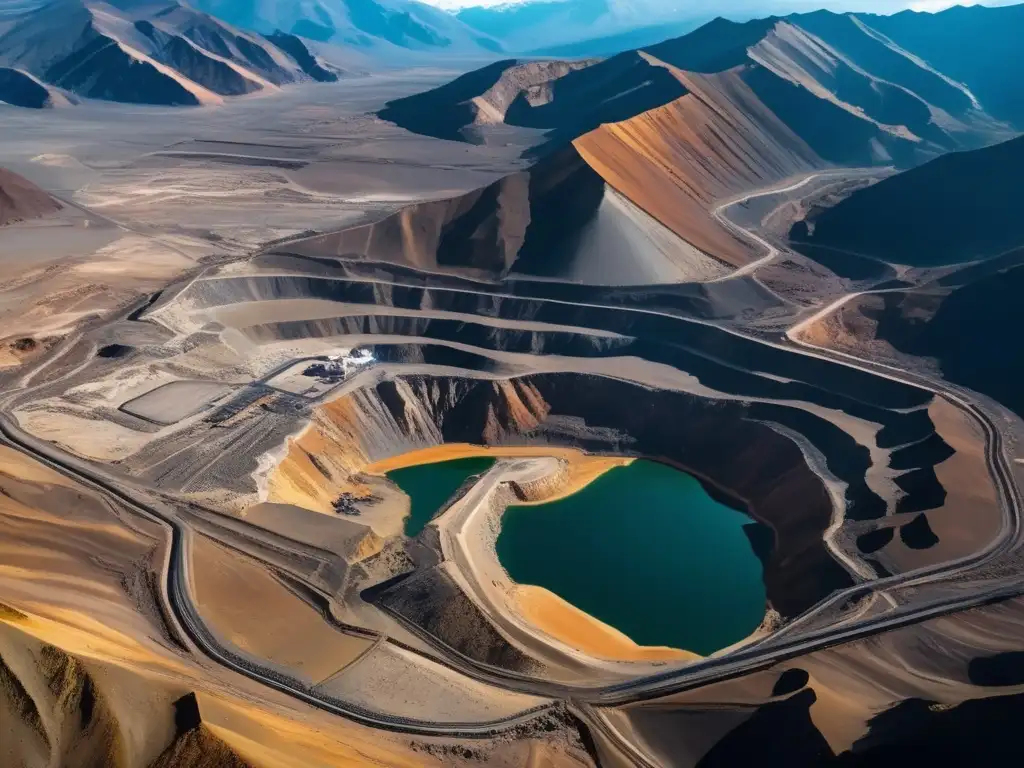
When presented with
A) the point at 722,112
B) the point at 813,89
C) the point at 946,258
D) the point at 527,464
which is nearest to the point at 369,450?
the point at 527,464

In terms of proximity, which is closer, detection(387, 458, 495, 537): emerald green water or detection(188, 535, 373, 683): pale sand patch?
detection(188, 535, 373, 683): pale sand patch

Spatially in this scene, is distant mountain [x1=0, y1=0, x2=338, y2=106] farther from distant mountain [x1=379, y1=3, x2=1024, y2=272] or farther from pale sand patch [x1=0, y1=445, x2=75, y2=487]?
pale sand patch [x1=0, y1=445, x2=75, y2=487]

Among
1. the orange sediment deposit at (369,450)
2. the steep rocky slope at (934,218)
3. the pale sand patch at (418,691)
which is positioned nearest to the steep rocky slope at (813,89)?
the steep rocky slope at (934,218)

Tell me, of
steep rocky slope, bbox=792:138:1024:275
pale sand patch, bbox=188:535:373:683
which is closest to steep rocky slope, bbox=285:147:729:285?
steep rocky slope, bbox=792:138:1024:275

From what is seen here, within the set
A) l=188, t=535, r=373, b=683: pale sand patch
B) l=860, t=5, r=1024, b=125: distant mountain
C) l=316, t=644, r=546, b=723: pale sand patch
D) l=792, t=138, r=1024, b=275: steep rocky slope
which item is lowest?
l=188, t=535, r=373, b=683: pale sand patch

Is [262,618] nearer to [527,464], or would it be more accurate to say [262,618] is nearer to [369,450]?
[369,450]

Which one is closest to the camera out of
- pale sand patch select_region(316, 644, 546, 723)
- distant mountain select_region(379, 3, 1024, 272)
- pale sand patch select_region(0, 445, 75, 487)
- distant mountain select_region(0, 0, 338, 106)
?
pale sand patch select_region(316, 644, 546, 723)

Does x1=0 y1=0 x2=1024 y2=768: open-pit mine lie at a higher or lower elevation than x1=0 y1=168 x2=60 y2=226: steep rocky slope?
higher

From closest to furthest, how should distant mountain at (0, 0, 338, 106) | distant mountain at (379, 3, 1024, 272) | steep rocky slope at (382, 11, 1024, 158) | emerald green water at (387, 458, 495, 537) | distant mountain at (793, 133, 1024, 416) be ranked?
emerald green water at (387, 458, 495, 537), distant mountain at (793, 133, 1024, 416), distant mountain at (379, 3, 1024, 272), steep rocky slope at (382, 11, 1024, 158), distant mountain at (0, 0, 338, 106)
